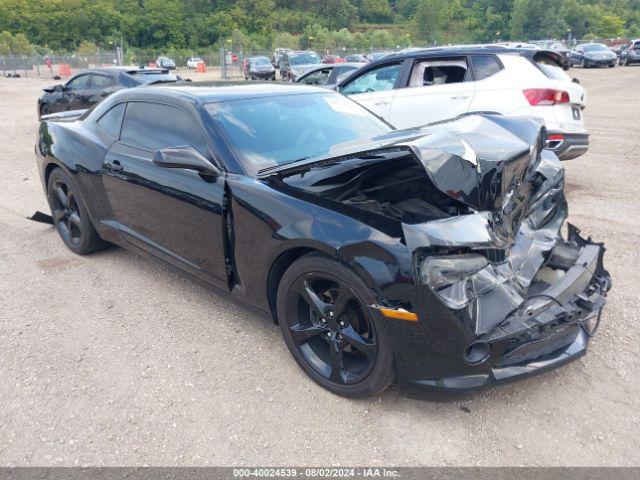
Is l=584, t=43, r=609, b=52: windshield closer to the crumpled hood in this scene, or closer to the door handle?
the crumpled hood

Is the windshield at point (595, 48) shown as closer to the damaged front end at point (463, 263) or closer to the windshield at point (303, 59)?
the windshield at point (303, 59)

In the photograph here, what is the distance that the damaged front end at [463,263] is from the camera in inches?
89.4

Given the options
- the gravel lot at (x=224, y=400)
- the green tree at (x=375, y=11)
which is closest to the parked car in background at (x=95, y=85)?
the gravel lot at (x=224, y=400)

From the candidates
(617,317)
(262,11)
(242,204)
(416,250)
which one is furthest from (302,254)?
(262,11)

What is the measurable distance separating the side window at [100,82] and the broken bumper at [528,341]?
1123 cm

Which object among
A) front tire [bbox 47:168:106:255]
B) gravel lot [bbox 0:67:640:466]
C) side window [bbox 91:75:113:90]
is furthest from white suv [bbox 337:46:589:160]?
side window [bbox 91:75:113:90]

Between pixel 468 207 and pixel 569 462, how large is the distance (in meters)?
1.23

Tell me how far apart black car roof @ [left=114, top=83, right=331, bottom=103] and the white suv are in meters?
2.71

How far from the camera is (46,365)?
3059mm

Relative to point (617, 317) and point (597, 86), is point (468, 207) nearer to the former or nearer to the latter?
point (617, 317)

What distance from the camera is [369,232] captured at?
94.5 inches

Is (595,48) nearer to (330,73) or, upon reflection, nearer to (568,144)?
(330,73)

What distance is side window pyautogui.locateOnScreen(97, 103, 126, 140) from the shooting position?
4.13 metres

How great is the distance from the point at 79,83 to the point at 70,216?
8.71 meters
